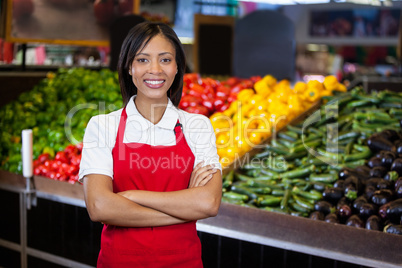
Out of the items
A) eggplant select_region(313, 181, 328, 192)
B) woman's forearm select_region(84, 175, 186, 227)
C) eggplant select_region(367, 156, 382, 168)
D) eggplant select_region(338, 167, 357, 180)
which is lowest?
eggplant select_region(313, 181, 328, 192)

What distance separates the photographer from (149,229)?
1.80 m

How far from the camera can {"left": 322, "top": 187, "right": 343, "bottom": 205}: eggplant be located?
3.15 metres

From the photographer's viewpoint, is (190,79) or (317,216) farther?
(190,79)

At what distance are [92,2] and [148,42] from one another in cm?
479

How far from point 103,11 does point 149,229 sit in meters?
5.00

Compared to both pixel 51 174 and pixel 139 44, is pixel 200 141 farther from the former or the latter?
pixel 51 174

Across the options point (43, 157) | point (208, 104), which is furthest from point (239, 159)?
point (43, 157)

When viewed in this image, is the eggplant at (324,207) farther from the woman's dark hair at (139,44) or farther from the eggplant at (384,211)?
the woman's dark hair at (139,44)

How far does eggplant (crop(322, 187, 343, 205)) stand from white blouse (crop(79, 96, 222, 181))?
1.51 m

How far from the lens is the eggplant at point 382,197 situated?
9.68 feet

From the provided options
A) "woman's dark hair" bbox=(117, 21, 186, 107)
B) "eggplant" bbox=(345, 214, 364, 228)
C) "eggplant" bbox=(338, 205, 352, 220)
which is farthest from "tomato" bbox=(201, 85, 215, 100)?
"woman's dark hair" bbox=(117, 21, 186, 107)

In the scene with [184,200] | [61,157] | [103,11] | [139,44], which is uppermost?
[103,11]

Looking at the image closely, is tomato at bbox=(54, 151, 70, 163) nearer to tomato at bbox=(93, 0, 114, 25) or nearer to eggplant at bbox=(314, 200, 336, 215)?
eggplant at bbox=(314, 200, 336, 215)

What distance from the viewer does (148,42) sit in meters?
1.78
